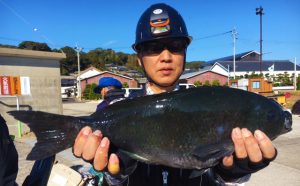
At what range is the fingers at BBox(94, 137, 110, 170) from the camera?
6.53 feet

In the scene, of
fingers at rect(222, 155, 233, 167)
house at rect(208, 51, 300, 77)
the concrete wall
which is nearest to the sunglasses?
fingers at rect(222, 155, 233, 167)

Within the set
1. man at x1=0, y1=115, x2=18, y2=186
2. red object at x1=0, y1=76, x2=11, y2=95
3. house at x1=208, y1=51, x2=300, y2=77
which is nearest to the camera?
man at x1=0, y1=115, x2=18, y2=186

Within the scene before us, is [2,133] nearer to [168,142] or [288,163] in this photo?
[168,142]

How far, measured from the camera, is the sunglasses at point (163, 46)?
2.44m

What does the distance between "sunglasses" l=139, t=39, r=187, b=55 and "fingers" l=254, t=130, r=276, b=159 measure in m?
0.89

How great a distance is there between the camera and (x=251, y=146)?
1.94 meters

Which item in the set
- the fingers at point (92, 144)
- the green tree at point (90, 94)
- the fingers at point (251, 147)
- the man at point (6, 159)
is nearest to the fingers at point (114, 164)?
the fingers at point (92, 144)

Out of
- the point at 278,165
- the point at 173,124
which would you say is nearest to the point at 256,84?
the point at 278,165

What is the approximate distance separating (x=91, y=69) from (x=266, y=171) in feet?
200

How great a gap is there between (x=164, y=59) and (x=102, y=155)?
0.87m

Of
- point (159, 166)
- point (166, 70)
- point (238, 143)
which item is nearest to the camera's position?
point (238, 143)

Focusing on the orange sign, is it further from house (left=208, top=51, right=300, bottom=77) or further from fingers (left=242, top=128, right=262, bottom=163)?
house (left=208, top=51, right=300, bottom=77)

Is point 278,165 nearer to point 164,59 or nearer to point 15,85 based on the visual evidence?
point 164,59

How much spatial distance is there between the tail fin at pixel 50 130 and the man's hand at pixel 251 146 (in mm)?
987
